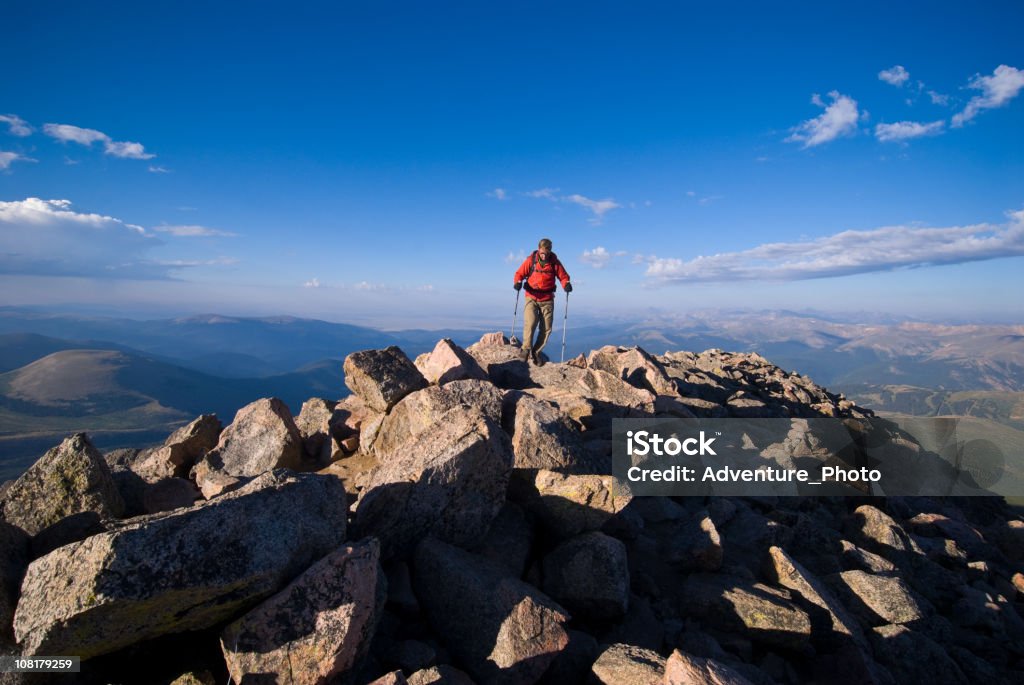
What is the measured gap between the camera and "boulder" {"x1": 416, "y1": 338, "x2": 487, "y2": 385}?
15.1m

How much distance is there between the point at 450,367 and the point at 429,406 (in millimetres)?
3408

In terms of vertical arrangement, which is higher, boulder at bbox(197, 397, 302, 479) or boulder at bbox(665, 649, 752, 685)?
boulder at bbox(197, 397, 302, 479)

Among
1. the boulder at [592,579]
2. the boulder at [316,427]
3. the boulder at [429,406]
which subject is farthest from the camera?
the boulder at [316,427]

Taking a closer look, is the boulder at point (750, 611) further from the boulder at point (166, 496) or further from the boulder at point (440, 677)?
the boulder at point (166, 496)

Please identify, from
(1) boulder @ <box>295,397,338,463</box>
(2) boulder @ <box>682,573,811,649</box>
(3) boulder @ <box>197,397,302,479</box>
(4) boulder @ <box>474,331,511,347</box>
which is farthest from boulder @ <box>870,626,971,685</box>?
(4) boulder @ <box>474,331,511,347</box>

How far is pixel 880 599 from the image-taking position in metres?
9.27

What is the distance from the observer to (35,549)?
6.52 meters

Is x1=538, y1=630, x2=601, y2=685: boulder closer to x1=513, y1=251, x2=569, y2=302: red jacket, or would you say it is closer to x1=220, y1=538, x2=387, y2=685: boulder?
x1=220, y1=538, x2=387, y2=685: boulder

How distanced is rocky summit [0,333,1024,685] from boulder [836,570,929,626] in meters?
0.04

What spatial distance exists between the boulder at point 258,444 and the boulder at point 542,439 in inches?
270

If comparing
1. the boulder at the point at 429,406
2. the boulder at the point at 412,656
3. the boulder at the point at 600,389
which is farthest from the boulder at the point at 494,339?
the boulder at the point at 412,656

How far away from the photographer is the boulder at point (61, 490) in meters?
7.71

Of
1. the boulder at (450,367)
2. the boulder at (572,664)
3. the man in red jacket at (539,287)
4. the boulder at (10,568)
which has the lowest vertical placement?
the boulder at (572,664)

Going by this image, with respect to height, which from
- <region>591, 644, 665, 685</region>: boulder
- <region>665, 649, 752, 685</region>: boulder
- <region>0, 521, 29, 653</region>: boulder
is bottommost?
<region>591, 644, 665, 685</region>: boulder
